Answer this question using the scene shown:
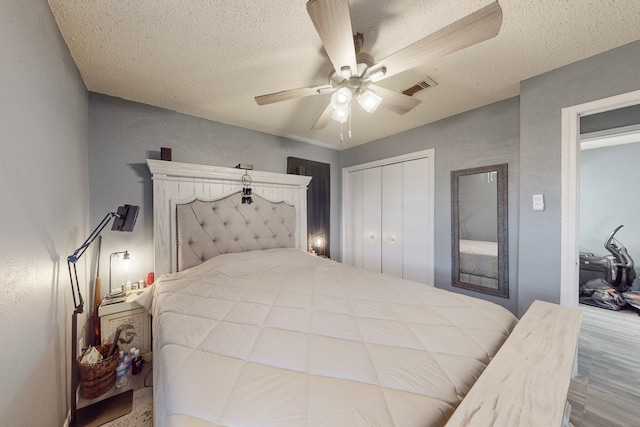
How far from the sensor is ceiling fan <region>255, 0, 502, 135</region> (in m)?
0.90

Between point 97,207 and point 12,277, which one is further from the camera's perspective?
point 97,207

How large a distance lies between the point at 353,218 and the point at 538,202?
89.1 inches

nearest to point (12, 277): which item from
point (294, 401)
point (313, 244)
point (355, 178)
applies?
point (294, 401)

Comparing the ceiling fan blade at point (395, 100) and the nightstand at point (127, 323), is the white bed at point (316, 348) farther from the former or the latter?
the ceiling fan blade at point (395, 100)

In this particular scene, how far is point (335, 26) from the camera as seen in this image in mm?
970

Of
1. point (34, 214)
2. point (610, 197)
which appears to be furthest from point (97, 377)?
point (610, 197)

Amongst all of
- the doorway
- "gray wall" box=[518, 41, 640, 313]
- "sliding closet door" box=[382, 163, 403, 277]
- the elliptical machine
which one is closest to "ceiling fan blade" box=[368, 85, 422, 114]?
"gray wall" box=[518, 41, 640, 313]

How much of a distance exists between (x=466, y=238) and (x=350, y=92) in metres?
2.06

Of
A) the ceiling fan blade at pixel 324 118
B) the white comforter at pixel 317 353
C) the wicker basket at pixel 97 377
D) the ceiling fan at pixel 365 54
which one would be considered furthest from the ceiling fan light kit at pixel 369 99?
the wicker basket at pixel 97 377

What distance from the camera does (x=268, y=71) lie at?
1679 mm

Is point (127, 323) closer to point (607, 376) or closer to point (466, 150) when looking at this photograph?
point (466, 150)

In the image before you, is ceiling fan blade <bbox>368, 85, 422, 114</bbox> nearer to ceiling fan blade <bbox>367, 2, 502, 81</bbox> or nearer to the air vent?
ceiling fan blade <bbox>367, 2, 502, 81</bbox>

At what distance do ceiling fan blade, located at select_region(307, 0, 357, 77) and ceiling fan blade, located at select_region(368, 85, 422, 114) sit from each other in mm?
325

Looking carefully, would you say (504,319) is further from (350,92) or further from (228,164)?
(228,164)
